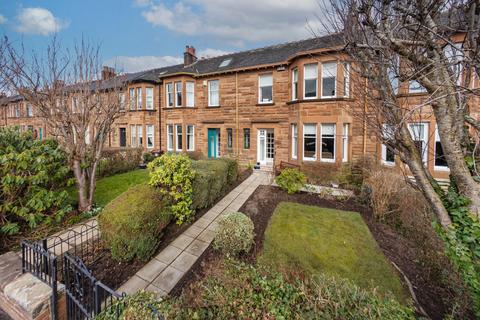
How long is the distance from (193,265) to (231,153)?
1074 centimetres

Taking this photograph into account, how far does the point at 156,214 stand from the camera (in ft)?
15.0

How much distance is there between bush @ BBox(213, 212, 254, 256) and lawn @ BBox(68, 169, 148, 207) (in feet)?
16.0

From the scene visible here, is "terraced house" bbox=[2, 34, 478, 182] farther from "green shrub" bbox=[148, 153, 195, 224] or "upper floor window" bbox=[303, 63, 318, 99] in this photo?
"green shrub" bbox=[148, 153, 195, 224]

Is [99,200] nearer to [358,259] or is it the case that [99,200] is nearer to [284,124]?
[358,259]

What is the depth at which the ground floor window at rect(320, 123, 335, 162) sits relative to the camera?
11047mm

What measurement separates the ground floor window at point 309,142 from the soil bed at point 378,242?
11.7ft

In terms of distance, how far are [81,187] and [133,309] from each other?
564 centimetres

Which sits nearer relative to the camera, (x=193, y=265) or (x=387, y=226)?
(x=193, y=265)

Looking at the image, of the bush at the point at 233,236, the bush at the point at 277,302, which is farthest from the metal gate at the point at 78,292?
the bush at the point at 233,236

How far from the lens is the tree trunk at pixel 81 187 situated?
20.7ft

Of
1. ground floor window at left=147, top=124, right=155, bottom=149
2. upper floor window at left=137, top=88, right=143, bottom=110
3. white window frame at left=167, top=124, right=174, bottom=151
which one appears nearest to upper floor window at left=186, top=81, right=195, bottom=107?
white window frame at left=167, top=124, right=174, bottom=151

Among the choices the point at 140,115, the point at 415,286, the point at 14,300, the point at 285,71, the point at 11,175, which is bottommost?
the point at 415,286

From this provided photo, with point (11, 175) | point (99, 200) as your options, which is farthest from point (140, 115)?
point (11, 175)

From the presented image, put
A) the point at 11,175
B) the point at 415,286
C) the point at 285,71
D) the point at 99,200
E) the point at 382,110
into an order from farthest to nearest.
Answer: the point at 285,71 → the point at 99,200 → the point at 11,175 → the point at 415,286 → the point at 382,110
